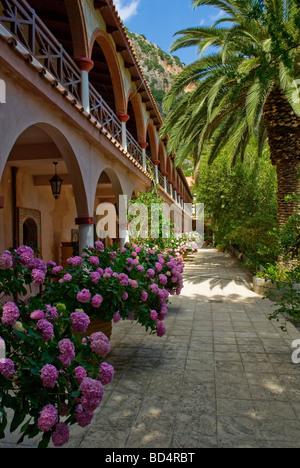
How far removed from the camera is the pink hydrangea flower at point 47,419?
176 cm

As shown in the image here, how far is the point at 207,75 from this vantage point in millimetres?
9422

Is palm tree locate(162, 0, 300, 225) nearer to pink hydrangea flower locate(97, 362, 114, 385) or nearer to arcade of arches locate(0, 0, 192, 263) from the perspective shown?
arcade of arches locate(0, 0, 192, 263)

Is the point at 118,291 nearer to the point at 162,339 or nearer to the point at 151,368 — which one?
the point at 151,368

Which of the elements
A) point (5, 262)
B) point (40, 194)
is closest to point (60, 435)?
point (5, 262)

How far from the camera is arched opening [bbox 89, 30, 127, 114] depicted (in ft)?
28.4

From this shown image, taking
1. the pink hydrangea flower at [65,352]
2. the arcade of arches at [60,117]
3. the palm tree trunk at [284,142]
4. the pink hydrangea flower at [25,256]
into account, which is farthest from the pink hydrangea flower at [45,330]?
the palm tree trunk at [284,142]

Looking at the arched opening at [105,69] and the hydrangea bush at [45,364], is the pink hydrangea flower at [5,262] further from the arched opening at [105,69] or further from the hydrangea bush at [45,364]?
the arched opening at [105,69]

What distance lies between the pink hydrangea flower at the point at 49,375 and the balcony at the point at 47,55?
376 centimetres

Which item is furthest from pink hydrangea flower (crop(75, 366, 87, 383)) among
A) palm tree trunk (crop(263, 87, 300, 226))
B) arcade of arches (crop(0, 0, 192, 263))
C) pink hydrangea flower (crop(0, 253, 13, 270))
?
palm tree trunk (crop(263, 87, 300, 226))

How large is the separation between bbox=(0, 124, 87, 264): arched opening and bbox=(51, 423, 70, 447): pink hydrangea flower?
4.08 meters

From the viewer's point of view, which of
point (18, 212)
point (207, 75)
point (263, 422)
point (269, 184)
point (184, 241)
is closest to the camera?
point (263, 422)

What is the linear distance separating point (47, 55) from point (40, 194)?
4.82 metres
